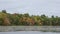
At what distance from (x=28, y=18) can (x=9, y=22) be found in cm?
859

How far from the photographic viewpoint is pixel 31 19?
57219 millimetres

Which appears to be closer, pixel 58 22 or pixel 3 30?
pixel 3 30

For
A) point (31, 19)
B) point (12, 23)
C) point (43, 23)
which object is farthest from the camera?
point (31, 19)

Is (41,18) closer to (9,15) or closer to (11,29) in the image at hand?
(9,15)

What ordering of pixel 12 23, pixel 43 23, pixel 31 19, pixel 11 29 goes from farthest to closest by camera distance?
1. pixel 31 19
2. pixel 43 23
3. pixel 12 23
4. pixel 11 29

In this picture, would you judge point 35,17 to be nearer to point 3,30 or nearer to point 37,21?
point 37,21

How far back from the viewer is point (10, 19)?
5212 centimetres

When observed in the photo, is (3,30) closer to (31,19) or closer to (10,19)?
(10,19)

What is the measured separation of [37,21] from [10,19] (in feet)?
22.7

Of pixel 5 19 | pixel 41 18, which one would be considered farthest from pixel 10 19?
pixel 41 18

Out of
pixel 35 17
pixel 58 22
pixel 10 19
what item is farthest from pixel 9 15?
pixel 58 22

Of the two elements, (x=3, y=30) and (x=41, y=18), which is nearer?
(x=3, y=30)

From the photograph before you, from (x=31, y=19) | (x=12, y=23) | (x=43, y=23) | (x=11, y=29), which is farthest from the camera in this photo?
(x=31, y=19)

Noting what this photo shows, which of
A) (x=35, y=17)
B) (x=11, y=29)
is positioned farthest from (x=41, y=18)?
(x=11, y=29)
